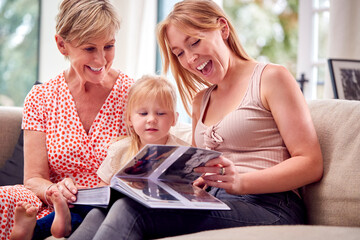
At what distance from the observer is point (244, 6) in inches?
381

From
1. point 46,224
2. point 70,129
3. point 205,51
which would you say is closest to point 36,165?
point 70,129

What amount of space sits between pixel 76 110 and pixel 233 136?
764mm

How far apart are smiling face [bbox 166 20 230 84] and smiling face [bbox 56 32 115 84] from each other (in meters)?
0.32

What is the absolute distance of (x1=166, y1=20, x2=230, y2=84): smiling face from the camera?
1.66 m

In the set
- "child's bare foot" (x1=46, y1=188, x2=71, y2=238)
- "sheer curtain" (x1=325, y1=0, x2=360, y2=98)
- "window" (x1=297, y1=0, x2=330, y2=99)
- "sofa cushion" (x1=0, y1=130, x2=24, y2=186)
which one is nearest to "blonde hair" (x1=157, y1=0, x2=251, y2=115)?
"child's bare foot" (x1=46, y1=188, x2=71, y2=238)

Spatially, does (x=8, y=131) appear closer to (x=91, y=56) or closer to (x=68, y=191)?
(x=91, y=56)

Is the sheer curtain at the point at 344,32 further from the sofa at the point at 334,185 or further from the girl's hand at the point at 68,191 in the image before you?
the girl's hand at the point at 68,191

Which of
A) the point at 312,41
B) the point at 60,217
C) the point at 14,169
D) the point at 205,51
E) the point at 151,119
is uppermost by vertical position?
the point at 205,51

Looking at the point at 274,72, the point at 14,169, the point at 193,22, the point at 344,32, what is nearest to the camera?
the point at 274,72

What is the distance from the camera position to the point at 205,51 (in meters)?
1.66

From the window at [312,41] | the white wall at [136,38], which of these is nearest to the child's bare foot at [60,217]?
the white wall at [136,38]

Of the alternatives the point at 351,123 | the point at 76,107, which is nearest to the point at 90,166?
the point at 76,107

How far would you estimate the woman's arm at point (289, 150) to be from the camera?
1412 millimetres

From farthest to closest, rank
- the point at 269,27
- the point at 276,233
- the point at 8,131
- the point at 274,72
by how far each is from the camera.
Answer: the point at 269,27 → the point at 8,131 → the point at 274,72 → the point at 276,233
